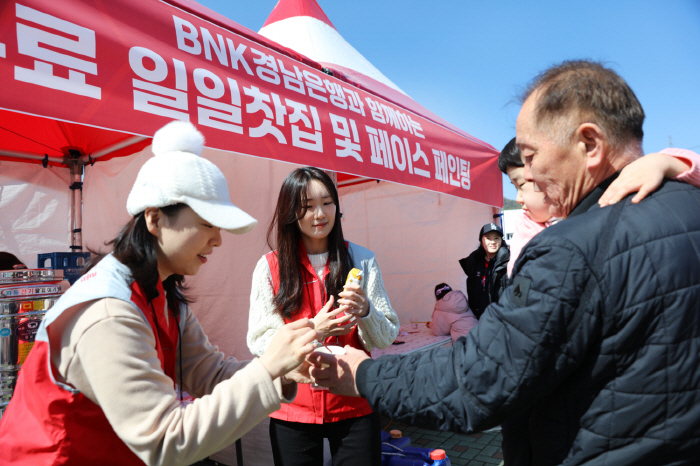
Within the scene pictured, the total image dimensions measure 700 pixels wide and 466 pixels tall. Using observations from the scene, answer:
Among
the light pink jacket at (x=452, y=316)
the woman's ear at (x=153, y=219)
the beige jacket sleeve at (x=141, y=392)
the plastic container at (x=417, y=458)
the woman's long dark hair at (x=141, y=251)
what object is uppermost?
the woman's ear at (x=153, y=219)

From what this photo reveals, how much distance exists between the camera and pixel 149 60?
82.1 inches

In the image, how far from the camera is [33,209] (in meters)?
3.71

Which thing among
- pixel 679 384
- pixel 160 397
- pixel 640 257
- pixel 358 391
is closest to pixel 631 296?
pixel 640 257

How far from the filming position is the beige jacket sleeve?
92 cm

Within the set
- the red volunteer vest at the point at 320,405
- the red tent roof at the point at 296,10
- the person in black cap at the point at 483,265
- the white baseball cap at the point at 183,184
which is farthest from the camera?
the red tent roof at the point at 296,10

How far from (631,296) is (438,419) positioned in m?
0.51

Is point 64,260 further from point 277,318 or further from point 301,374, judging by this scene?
point 301,374

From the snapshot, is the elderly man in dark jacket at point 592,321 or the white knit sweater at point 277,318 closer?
the elderly man in dark jacket at point 592,321

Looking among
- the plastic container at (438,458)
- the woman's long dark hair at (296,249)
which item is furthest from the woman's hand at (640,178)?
the plastic container at (438,458)

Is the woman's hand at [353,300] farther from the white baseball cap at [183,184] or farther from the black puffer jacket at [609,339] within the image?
the black puffer jacket at [609,339]

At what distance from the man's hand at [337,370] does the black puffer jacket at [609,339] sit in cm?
45

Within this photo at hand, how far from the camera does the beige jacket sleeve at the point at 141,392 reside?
3.00 ft

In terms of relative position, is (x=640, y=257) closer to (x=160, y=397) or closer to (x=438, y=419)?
(x=438, y=419)

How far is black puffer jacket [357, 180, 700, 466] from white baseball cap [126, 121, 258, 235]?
2.53ft
